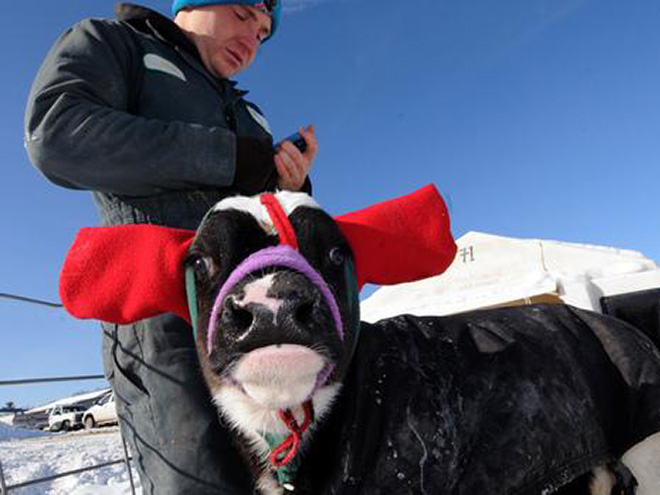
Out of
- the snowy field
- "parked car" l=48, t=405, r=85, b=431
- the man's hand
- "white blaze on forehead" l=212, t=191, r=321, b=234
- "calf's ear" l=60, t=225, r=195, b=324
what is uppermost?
the man's hand

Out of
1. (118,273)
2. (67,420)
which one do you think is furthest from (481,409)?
(67,420)

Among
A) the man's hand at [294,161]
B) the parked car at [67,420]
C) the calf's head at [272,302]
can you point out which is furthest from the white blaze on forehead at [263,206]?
the parked car at [67,420]

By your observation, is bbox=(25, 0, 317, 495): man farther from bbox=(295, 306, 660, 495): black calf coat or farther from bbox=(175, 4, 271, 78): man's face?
bbox=(295, 306, 660, 495): black calf coat

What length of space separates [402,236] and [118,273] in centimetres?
70

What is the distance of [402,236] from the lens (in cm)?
136

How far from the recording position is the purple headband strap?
1.12 meters

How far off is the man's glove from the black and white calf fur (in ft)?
0.31

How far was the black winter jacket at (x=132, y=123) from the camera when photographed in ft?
4.17

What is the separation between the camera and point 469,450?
133cm

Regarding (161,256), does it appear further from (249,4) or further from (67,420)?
(67,420)

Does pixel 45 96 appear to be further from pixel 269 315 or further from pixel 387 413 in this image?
pixel 387 413

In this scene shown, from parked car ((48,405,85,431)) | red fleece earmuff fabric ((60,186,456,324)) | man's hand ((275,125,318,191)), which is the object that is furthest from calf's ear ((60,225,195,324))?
parked car ((48,405,85,431))

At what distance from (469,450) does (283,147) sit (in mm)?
935

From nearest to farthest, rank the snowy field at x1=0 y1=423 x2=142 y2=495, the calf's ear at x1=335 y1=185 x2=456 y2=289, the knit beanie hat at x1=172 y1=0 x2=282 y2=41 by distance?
the calf's ear at x1=335 y1=185 x2=456 y2=289 → the knit beanie hat at x1=172 y1=0 x2=282 y2=41 → the snowy field at x1=0 y1=423 x2=142 y2=495
